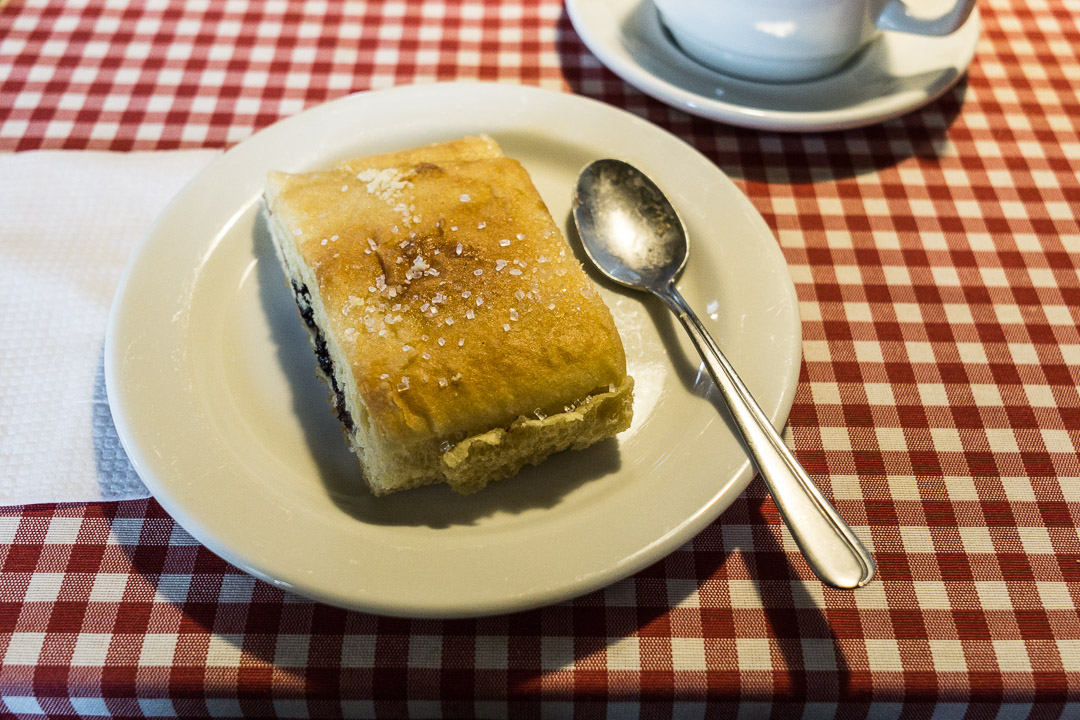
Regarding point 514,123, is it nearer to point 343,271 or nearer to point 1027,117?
point 343,271

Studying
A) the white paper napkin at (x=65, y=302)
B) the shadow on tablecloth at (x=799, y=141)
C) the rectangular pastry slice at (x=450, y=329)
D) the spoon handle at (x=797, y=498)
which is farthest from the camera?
the shadow on tablecloth at (x=799, y=141)

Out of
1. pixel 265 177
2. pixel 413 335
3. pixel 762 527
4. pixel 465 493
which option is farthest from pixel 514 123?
pixel 762 527

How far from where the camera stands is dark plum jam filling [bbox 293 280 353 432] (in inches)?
53.6

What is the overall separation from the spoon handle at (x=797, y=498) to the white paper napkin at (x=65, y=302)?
1.08 m

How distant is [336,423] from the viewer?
1374mm

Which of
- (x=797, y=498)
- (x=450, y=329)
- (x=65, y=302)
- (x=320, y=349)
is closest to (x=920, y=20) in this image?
(x=797, y=498)

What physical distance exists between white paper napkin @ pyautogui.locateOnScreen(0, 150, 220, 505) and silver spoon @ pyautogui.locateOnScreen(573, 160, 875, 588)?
1001mm

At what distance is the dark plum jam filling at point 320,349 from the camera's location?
1.36 m

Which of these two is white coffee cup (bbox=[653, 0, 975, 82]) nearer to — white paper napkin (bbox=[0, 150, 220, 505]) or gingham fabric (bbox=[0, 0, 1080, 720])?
gingham fabric (bbox=[0, 0, 1080, 720])

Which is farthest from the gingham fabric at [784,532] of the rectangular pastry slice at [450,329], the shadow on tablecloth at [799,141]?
the rectangular pastry slice at [450,329]

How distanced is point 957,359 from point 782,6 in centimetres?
90

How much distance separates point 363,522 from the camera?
120 cm

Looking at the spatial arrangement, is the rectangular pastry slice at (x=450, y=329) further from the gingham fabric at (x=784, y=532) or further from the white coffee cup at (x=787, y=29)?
the white coffee cup at (x=787, y=29)

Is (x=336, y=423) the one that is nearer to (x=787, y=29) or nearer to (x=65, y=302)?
(x=65, y=302)
